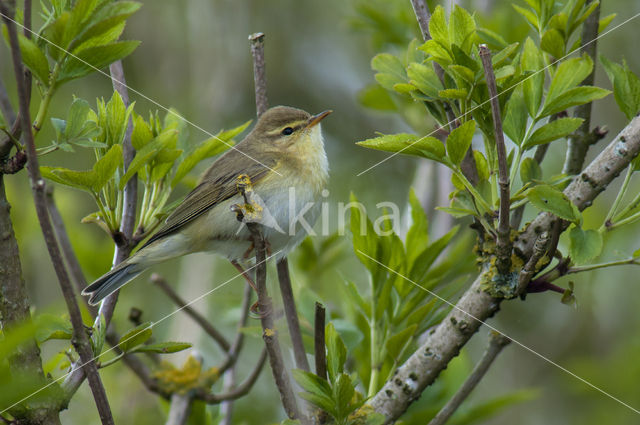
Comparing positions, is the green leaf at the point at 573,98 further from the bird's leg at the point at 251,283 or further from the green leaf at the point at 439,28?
the bird's leg at the point at 251,283

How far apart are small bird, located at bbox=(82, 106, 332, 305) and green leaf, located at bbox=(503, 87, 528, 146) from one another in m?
1.46

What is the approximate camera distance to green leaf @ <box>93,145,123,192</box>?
2.11 m

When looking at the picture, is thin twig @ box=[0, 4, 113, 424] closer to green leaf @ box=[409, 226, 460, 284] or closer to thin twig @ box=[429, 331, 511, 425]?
thin twig @ box=[429, 331, 511, 425]

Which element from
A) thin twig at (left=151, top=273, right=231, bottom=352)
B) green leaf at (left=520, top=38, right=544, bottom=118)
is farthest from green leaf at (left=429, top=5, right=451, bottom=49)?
thin twig at (left=151, top=273, right=231, bottom=352)

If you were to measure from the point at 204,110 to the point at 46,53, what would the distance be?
11.9ft

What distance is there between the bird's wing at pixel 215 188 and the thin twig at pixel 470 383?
1.70 meters

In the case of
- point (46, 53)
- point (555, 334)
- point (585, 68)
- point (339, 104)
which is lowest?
point (555, 334)

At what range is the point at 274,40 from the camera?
676cm

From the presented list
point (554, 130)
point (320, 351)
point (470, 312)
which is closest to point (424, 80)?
point (554, 130)

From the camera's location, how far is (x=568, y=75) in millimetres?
2189

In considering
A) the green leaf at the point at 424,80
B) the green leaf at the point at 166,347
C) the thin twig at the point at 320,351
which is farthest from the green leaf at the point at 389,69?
the green leaf at the point at 166,347

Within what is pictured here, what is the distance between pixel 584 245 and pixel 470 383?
699mm

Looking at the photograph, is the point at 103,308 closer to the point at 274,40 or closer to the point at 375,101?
the point at 375,101

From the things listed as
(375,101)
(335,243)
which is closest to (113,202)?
(335,243)
